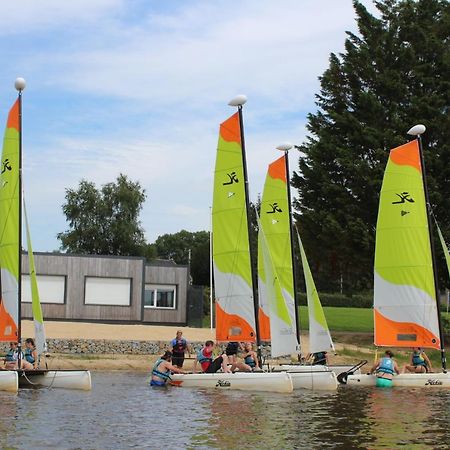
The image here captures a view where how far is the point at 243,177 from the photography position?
88.2ft

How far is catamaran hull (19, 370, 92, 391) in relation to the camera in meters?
24.7

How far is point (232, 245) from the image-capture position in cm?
2677

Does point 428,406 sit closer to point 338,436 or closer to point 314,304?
point 338,436

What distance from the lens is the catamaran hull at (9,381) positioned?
23.0 meters

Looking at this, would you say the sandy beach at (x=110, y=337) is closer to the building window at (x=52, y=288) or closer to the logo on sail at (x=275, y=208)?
the building window at (x=52, y=288)

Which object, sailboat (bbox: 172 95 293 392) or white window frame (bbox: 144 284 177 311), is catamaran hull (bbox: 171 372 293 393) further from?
white window frame (bbox: 144 284 177 311)

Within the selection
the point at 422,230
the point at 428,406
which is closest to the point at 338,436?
the point at 428,406

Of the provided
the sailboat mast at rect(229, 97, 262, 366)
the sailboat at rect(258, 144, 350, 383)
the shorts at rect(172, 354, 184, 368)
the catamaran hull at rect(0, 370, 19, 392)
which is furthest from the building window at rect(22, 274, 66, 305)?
the catamaran hull at rect(0, 370, 19, 392)

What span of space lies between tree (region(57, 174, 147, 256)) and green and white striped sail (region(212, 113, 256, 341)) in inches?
2086

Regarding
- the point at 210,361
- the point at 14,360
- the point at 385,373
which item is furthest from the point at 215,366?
the point at 14,360

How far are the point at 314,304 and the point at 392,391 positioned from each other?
535 centimetres

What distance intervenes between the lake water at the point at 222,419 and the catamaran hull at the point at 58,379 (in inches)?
12.3

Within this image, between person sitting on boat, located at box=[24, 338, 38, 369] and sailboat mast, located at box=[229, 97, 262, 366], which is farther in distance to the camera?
person sitting on boat, located at box=[24, 338, 38, 369]

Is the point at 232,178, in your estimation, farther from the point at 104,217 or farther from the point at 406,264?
the point at 104,217
